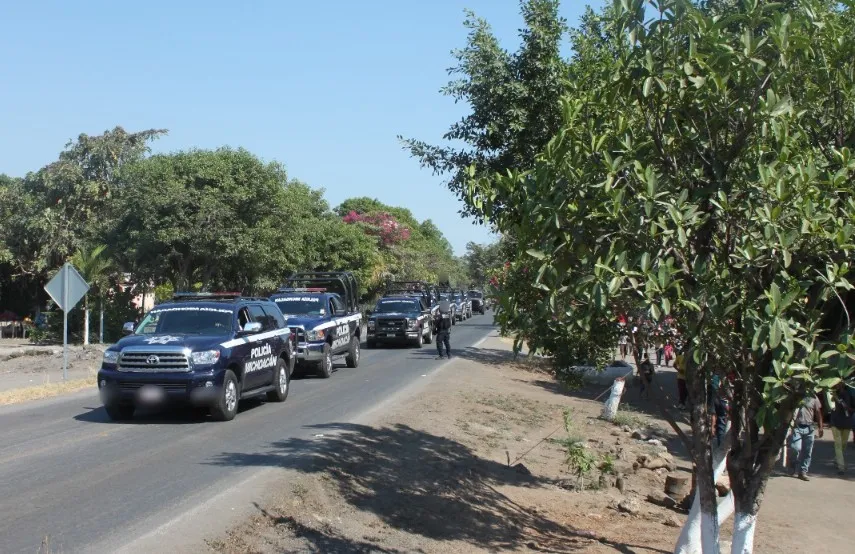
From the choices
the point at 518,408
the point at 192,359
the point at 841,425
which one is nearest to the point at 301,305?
the point at 518,408

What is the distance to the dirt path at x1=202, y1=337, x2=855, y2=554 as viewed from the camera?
28.7 ft

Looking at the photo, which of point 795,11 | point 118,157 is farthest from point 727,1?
point 118,157

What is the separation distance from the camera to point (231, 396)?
14.1m

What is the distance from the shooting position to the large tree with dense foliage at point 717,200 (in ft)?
18.6

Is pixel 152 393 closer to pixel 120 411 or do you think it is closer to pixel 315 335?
pixel 120 411

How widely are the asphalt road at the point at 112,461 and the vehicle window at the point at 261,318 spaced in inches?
58.6

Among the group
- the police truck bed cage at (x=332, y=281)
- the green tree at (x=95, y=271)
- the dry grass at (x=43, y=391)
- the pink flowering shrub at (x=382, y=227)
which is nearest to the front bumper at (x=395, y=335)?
the police truck bed cage at (x=332, y=281)

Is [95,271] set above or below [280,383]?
above

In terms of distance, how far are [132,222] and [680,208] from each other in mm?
28201

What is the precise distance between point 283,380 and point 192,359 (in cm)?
371

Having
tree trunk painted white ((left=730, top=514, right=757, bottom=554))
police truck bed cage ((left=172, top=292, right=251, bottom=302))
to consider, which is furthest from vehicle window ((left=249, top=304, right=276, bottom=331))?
tree trunk painted white ((left=730, top=514, right=757, bottom=554))

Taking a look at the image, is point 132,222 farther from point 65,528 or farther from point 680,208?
point 680,208

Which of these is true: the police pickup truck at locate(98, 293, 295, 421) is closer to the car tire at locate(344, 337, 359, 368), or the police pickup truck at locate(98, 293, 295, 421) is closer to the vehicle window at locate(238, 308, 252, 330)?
the vehicle window at locate(238, 308, 252, 330)

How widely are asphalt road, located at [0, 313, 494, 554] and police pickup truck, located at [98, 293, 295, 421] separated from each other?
450 millimetres
